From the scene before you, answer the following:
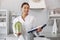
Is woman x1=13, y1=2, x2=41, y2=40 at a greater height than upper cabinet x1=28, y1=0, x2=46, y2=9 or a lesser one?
lesser

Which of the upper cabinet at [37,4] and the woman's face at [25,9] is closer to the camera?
the woman's face at [25,9]

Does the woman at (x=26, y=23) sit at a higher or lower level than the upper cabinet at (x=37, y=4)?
lower

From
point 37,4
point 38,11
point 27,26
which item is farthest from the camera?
point 38,11

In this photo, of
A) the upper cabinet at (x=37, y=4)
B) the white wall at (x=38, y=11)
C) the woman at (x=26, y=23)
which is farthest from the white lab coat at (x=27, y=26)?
the white wall at (x=38, y=11)

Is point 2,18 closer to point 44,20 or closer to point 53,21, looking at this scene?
point 44,20

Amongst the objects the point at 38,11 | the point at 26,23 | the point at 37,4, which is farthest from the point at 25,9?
the point at 38,11

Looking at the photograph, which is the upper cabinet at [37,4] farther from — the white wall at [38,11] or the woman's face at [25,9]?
the woman's face at [25,9]

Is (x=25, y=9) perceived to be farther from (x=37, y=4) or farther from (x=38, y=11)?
(x=38, y=11)

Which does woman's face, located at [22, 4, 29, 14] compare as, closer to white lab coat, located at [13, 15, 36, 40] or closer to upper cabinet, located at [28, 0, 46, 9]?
white lab coat, located at [13, 15, 36, 40]

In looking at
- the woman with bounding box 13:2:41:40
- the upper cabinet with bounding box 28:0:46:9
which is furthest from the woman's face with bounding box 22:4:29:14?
the upper cabinet with bounding box 28:0:46:9

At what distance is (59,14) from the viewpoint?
3.03m

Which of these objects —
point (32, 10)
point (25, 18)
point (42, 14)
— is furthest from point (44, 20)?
point (25, 18)

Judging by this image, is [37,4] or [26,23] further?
[37,4]

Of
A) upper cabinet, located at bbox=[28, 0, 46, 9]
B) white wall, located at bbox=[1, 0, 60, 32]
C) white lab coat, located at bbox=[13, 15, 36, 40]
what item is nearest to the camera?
white lab coat, located at bbox=[13, 15, 36, 40]
